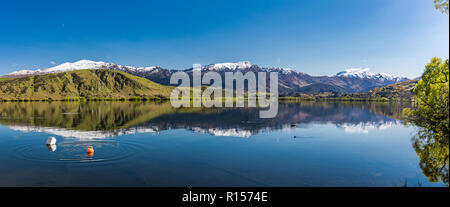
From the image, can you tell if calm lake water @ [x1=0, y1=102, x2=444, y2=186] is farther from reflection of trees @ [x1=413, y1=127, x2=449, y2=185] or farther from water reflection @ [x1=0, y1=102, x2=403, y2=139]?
water reflection @ [x1=0, y1=102, x2=403, y2=139]

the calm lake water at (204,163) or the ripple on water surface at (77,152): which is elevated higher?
the ripple on water surface at (77,152)

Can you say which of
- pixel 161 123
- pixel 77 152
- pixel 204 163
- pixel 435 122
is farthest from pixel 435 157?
pixel 161 123

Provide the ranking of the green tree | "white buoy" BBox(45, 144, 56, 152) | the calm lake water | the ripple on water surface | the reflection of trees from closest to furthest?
the calm lake water < the reflection of trees < the green tree < the ripple on water surface < "white buoy" BBox(45, 144, 56, 152)

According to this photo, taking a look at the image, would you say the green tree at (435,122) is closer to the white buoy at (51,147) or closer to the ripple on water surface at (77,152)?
the ripple on water surface at (77,152)

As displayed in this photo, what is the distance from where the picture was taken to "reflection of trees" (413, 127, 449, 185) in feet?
73.6

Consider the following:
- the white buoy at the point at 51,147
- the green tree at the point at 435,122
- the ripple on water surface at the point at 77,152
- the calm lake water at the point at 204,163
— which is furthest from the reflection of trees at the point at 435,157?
the white buoy at the point at 51,147

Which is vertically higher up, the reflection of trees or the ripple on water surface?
the ripple on water surface

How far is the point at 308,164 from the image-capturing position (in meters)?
27.1

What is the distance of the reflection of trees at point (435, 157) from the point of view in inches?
884

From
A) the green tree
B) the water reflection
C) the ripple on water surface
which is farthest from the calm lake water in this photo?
the water reflection

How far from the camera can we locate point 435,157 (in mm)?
28875

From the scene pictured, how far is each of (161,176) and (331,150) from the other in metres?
24.7
